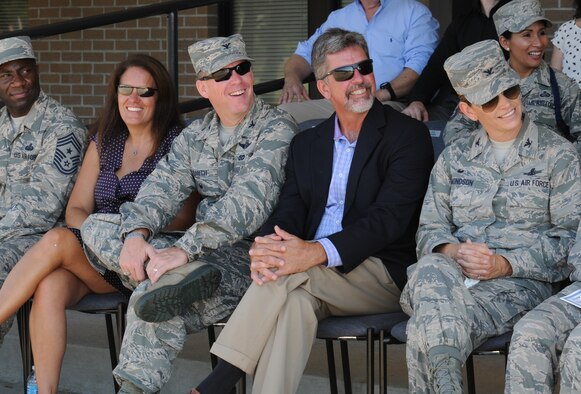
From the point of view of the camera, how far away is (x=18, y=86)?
223 inches

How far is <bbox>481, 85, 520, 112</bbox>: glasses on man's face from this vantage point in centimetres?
434

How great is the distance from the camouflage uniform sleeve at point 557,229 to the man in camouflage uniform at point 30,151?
220cm

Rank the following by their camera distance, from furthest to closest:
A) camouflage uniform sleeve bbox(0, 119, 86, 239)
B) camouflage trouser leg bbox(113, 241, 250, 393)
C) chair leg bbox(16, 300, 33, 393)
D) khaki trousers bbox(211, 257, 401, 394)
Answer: camouflage uniform sleeve bbox(0, 119, 86, 239) → chair leg bbox(16, 300, 33, 393) → camouflage trouser leg bbox(113, 241, 250, 393) → khaki trousers bbox(211, 257, 401, 394)

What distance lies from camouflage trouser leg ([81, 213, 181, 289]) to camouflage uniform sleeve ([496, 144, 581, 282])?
1.51 m

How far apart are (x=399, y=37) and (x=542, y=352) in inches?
105

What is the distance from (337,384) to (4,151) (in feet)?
6.32

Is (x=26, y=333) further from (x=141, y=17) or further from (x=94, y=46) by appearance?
(x=94, y=46)

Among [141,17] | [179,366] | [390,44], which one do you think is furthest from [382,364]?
[141,17]

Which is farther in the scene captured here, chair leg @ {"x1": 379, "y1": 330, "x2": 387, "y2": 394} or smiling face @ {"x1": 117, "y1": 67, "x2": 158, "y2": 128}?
smiling face @ {"x1": 117, "y1": 67, "x2": 158, "y2": 128}

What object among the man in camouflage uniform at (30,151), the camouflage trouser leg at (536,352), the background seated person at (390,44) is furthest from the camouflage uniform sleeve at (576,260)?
the man in camouflage uniform at (30,151)

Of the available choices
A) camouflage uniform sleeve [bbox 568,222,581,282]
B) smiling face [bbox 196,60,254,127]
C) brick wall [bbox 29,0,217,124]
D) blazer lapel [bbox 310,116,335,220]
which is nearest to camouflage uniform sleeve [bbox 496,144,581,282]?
camouflage uniform sleeve [bbox 568,222,581,282]

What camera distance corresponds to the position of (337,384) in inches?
202

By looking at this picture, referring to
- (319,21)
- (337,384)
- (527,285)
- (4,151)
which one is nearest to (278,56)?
(319,21)

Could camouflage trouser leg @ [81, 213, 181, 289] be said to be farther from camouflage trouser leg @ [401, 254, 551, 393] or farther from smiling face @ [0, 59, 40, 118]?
camouflage trouser leg @ [401, 254, 551, 393]
